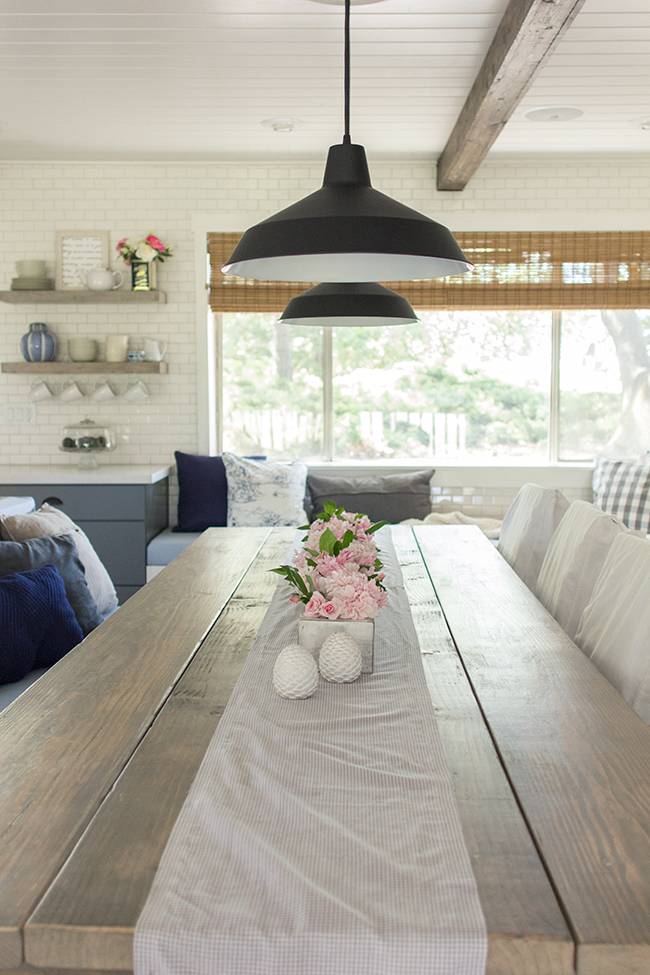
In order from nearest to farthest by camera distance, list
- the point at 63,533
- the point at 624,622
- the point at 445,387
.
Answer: the point at 624,622 → the point at 63,533 → the point at 445,387

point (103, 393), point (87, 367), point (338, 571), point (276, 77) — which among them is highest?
point (276, 77)

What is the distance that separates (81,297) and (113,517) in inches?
53.3

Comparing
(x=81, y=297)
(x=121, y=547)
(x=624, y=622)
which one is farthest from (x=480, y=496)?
(x=624, y=622)

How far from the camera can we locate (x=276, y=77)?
3.49 m

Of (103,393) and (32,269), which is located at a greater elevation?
(32,269)

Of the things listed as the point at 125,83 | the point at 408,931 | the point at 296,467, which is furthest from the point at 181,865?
Result: the point at 296,467

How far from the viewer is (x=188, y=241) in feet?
16.4

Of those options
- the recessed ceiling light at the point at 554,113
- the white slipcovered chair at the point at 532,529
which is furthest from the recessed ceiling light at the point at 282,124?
the white slipcovered chair at the point at 532,529

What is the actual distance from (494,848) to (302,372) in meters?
4.39

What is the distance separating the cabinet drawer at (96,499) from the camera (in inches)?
178

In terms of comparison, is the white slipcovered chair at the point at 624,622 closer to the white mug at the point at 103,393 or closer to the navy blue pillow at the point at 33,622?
the navy blue pillow at the point at 33,622

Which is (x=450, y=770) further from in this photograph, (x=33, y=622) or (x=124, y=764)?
(x=33, y=622)

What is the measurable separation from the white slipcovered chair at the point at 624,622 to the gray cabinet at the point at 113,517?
9.53 feet

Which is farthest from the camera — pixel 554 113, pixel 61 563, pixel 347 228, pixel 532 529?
pixel 554 113
